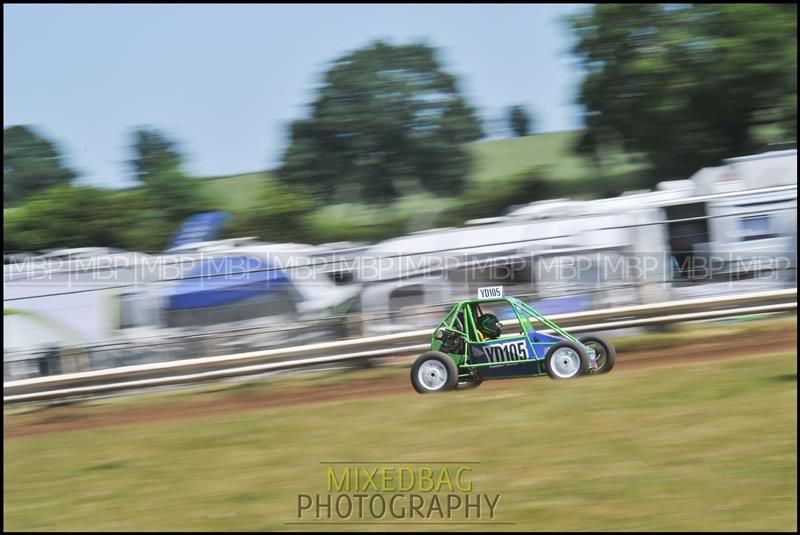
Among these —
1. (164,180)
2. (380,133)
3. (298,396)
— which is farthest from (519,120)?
(298,396)

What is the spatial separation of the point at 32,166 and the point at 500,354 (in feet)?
127

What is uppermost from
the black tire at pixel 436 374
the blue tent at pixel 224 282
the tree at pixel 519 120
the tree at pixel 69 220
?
the tree at pixel 519 120

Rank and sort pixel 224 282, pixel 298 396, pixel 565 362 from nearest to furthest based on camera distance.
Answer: pixel 565 362 → pixel 298 396 → pixel 224 282

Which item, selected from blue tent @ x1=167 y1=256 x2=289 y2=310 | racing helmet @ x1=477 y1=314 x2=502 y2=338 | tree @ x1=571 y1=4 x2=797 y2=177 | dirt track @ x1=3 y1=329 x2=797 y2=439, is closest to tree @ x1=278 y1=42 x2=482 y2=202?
tree @ x1=571 y1=4 x2=797 y2=177

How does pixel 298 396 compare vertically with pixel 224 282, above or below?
below

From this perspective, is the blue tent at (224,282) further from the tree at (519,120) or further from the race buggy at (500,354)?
the tree at (519,120)

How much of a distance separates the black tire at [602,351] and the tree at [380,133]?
28.3m

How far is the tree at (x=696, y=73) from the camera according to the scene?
93.2 feet

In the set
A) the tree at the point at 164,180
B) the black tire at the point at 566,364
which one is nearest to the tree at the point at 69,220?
the tree at the point at 164,180

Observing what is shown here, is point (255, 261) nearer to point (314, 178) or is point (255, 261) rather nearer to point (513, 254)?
point (513, 254)

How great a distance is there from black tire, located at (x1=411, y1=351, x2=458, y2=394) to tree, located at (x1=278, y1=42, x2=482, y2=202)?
93.1 ft

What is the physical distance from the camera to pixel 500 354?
4.54 meters

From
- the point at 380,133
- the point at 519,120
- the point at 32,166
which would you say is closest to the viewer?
the point at 519,120

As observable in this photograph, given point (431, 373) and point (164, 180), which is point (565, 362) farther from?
point (164, 180)
